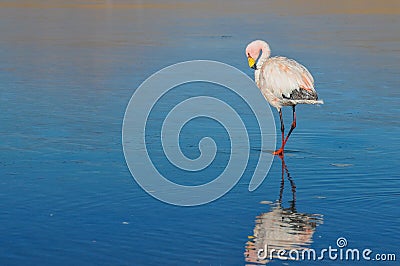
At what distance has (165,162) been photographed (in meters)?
10.1

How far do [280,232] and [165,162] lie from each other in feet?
9.29

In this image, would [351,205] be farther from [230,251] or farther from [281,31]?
[281,31]

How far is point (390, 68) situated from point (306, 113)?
16.3 ft

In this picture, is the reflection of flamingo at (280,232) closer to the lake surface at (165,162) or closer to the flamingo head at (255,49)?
the lake surface at (165,162)

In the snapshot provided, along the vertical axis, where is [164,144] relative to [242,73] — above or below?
below

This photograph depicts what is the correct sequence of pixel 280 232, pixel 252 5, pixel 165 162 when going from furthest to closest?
pixel 252 5
pixel 165 162
pixel 280 232

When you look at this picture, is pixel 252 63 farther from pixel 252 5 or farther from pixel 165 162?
pixel 252 5

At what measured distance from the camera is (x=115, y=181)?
9.21 metres

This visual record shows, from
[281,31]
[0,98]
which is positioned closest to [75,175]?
[0,98]

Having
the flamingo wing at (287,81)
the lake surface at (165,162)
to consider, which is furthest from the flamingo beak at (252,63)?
the lake surface at (165,162)

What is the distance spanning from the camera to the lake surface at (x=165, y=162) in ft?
23.8

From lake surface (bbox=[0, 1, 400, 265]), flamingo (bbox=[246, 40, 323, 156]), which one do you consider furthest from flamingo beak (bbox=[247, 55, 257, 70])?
lake surface (bbox=[0, 1, 400, 265])

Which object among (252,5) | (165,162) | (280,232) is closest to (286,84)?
(165,162)

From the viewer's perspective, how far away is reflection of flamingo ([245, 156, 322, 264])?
7.07 metres
